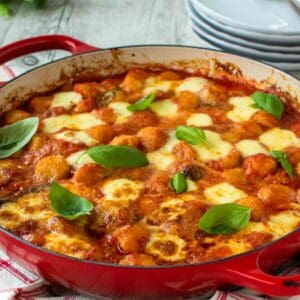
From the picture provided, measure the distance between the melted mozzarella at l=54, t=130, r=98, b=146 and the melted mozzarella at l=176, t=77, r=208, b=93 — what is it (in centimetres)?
50

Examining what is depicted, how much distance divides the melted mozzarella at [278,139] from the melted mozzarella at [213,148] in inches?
5.9

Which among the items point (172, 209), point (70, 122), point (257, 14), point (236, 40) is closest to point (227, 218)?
point (172, 209)

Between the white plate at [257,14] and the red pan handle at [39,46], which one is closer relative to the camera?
the red pan handle at [39,46]

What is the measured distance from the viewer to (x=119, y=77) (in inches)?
124

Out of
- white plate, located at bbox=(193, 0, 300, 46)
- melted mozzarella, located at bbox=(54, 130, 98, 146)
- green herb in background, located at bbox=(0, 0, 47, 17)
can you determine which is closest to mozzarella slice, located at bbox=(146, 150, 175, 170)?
melted mozzarella, located at bbox=(54, 130, 98, 146)

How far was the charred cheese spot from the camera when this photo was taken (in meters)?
2.20

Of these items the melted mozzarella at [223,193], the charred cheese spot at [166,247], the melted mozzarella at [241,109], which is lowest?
the melted mozzarella at [241,109]

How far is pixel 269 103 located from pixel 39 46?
3.14ft

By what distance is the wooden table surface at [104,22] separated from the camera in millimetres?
3855

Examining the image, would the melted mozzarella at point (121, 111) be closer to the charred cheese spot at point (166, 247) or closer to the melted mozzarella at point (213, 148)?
the melted mozzarella at point (213, 148)

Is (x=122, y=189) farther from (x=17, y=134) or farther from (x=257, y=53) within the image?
(x=257, y=53)

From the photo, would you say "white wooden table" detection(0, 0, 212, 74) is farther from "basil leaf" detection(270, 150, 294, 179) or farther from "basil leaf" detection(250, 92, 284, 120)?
"basil leaf" detection(270, 150, 294, 179)

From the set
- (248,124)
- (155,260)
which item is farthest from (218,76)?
(155,260)

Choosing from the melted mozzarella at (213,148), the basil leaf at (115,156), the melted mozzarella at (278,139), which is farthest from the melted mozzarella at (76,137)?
the melted mozzarella at (278,139)
